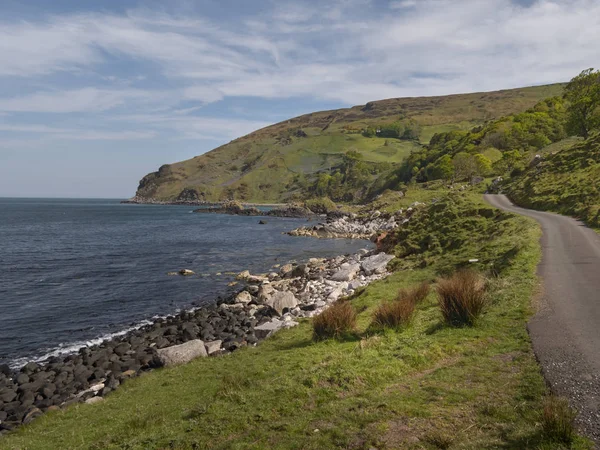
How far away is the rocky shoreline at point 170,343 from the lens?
15852 millimetres

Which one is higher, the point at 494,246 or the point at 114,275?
the point at 494,246

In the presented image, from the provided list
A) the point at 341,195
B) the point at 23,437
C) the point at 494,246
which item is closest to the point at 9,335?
the point at 23,437

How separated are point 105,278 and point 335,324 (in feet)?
107

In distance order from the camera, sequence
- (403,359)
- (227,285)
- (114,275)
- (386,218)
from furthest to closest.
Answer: (386,218) → (114,275) → (227,285) → (403,359)

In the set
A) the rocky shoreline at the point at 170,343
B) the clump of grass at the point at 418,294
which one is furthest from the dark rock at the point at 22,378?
the clump of grass at the point at 418,294

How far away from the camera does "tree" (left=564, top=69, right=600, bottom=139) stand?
6556 cm

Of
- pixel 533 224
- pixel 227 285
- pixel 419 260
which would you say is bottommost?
pixel 227 285

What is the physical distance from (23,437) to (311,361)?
905 centimetres

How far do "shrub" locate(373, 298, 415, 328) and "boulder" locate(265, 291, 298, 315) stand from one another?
455 inches

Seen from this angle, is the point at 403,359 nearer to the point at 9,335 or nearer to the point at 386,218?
the point at 9,335

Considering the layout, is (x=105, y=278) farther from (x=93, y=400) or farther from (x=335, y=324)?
(x=335, y=324)

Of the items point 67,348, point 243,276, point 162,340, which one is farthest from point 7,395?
point 243,276

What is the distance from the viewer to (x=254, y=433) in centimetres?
805

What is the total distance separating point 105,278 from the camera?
38594 mm
